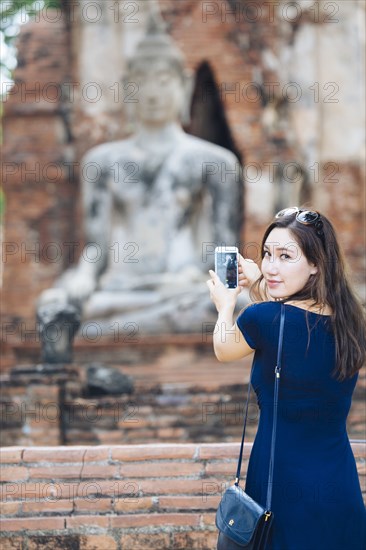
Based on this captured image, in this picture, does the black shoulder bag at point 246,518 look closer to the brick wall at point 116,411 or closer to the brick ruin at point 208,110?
the brick wall at point 116,411

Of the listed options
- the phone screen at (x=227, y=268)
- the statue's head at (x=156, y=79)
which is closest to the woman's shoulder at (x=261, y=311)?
the phone screen at (x=227, y=268)

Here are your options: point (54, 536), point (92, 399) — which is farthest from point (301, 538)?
point (92, 399)

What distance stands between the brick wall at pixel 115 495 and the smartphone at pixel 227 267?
3.41 feet

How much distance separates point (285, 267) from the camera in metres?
2.62

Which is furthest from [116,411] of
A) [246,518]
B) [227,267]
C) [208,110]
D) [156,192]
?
[208,110]

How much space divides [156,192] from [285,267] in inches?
242

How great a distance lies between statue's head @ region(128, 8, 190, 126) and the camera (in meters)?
8.77

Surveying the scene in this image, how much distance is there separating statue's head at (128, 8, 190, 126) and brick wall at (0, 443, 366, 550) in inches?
222

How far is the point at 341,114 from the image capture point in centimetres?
1161

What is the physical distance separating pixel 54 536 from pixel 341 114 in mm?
9161

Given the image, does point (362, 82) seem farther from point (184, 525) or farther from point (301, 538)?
point (301, 538)

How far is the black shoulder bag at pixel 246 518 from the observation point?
7.71 feet

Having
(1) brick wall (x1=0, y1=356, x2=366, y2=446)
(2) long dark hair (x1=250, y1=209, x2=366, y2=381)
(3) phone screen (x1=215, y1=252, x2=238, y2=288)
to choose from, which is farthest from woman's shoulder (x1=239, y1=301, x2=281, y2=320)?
(1) brick wall (x1=0, y1=356, x2=366, y2=446)

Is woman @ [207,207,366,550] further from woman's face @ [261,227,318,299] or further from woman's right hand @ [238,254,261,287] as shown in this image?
woman's right hand @ [238,254,261,287]
